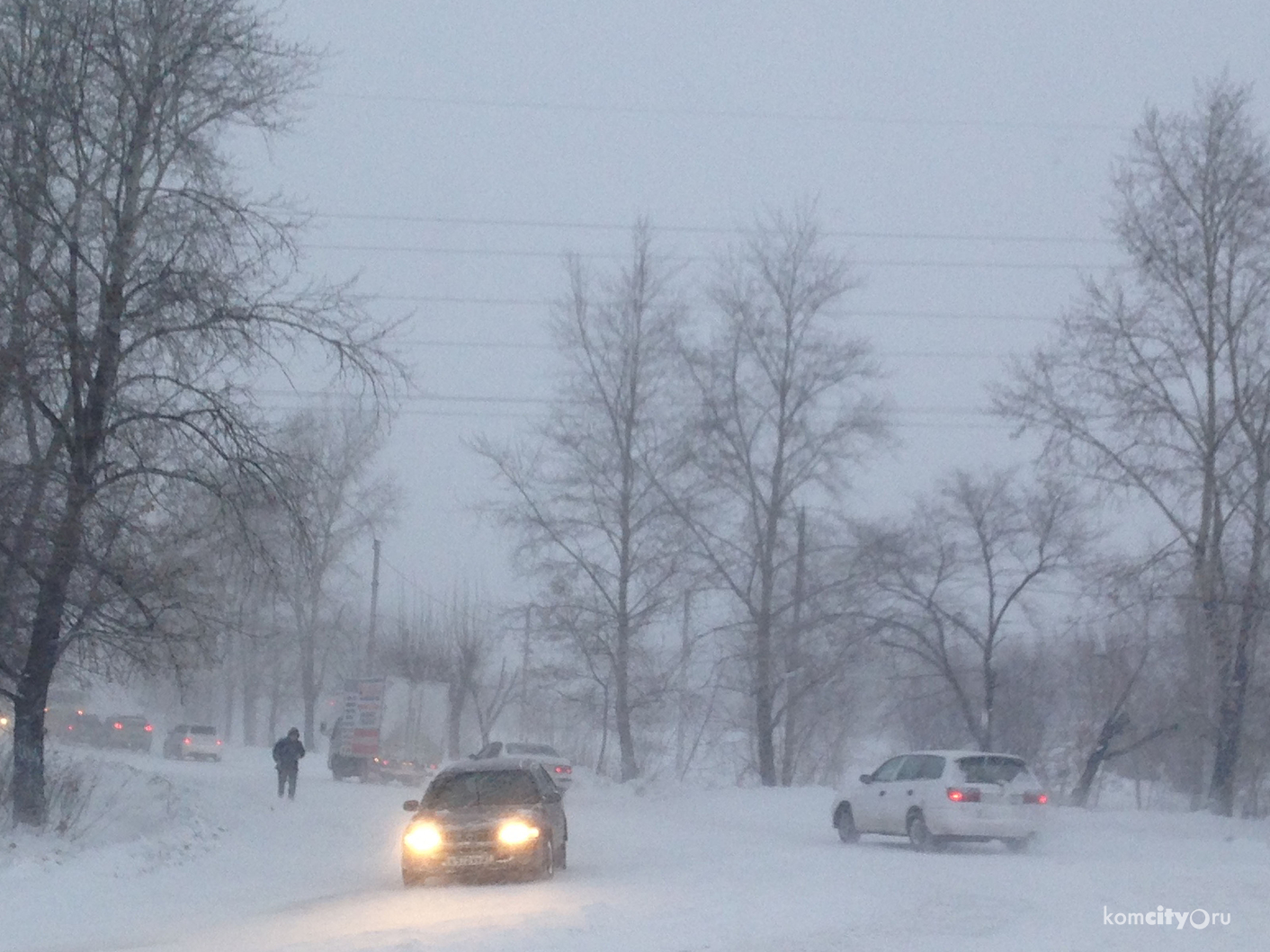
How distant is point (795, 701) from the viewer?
136ft

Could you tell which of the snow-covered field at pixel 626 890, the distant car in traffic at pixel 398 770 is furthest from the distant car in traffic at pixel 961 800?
the distant car in traffic at pixel 398 770

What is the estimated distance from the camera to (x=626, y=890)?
1524cm

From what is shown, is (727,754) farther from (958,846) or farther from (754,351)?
(958,846)

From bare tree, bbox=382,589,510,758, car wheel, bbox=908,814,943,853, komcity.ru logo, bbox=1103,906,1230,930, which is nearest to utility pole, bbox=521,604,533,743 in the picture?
bare tree, bbox=382,589,510,758

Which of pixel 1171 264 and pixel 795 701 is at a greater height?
pixel 1171 264

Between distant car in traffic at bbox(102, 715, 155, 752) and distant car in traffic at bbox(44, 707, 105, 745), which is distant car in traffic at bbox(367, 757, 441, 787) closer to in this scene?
distant car in traffic at bbox(44, 707, 105, 745)

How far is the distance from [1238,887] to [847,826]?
372 inches

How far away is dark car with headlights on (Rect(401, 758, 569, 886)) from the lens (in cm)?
1644

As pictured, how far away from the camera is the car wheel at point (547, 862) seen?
16.8m

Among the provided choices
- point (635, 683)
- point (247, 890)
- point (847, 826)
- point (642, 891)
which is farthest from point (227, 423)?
point (635, 683)

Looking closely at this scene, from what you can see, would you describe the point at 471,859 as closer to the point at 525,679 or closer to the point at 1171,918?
the point at 1171,918

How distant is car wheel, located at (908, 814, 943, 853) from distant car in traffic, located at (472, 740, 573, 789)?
16.8 metres

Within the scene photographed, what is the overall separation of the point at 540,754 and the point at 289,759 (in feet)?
38.0

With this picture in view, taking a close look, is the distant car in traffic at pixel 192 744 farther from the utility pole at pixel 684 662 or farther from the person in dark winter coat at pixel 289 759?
the person in dark winter coat at pixel 289 759
